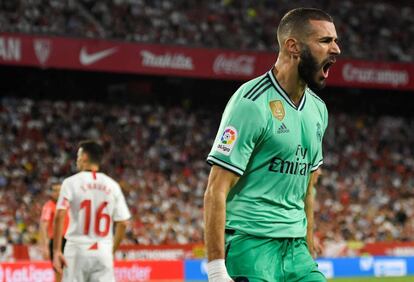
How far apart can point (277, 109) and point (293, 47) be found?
0.35 m

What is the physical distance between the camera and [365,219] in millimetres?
28734

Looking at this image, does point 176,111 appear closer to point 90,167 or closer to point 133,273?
point 133,273

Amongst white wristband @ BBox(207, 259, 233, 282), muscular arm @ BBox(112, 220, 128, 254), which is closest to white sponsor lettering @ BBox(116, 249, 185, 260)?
muscular arm @ BBox(112, 220, 128, 254)

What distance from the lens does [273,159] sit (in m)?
5.01

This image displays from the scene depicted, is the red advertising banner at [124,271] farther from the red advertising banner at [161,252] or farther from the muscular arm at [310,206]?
the muscular arm at [310,206]

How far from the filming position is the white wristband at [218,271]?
4641 mm

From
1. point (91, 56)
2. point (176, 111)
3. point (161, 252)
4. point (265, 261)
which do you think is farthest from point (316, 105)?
point (176, 111)

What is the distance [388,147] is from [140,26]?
10.2 metres

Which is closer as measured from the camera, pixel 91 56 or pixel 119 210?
pixel 119 210

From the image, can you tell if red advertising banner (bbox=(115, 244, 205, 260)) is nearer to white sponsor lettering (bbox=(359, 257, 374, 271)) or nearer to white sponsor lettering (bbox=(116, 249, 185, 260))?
white sponsor lettering (bbox=(116, 249, 185, 260))

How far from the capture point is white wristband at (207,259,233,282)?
15.2 feet

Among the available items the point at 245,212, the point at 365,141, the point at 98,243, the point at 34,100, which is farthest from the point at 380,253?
the point at 245,212

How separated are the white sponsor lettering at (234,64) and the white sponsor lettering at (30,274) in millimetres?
14721

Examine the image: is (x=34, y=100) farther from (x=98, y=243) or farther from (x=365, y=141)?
(x=98, y=243)
